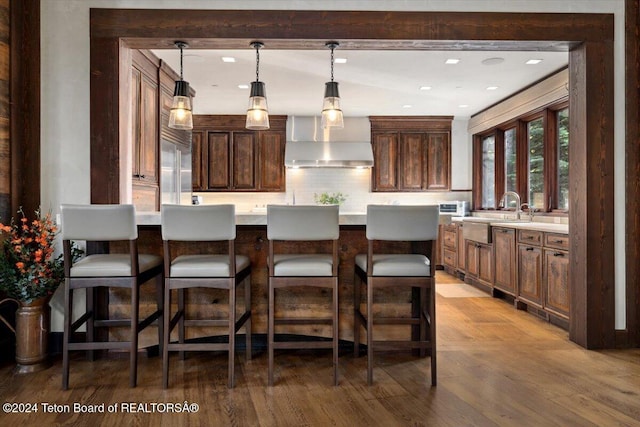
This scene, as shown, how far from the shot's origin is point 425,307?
9.54 ft

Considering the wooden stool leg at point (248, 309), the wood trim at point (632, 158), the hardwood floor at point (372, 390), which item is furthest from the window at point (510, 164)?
the wooden stool leg at point (248, 309)

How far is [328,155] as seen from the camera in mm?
6707

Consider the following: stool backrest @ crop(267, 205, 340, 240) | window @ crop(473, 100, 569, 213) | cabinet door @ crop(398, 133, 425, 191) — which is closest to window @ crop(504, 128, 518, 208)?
window @ crop(473, 100, 569, 213)

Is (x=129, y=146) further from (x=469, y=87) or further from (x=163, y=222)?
(x=469, y=87)

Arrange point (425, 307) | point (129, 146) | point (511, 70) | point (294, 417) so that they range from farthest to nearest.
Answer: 1. point (511, 70)
2. point (129, 146)
3. point (425, 307)
4. point (294, 417)

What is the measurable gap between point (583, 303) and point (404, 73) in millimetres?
2935

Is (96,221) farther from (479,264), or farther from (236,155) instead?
(236,155)

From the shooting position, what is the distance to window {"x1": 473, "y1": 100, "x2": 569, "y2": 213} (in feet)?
16.2

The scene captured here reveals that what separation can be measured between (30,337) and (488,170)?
631 centimetres

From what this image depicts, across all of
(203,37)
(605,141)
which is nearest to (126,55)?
(203,37)

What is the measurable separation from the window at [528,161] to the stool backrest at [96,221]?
4.45 meters

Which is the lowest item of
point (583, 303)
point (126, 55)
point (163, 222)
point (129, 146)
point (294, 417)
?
point (294, 417)

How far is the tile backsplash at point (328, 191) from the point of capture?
719 cm

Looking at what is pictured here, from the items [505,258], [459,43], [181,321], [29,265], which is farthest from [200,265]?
[505,258]
